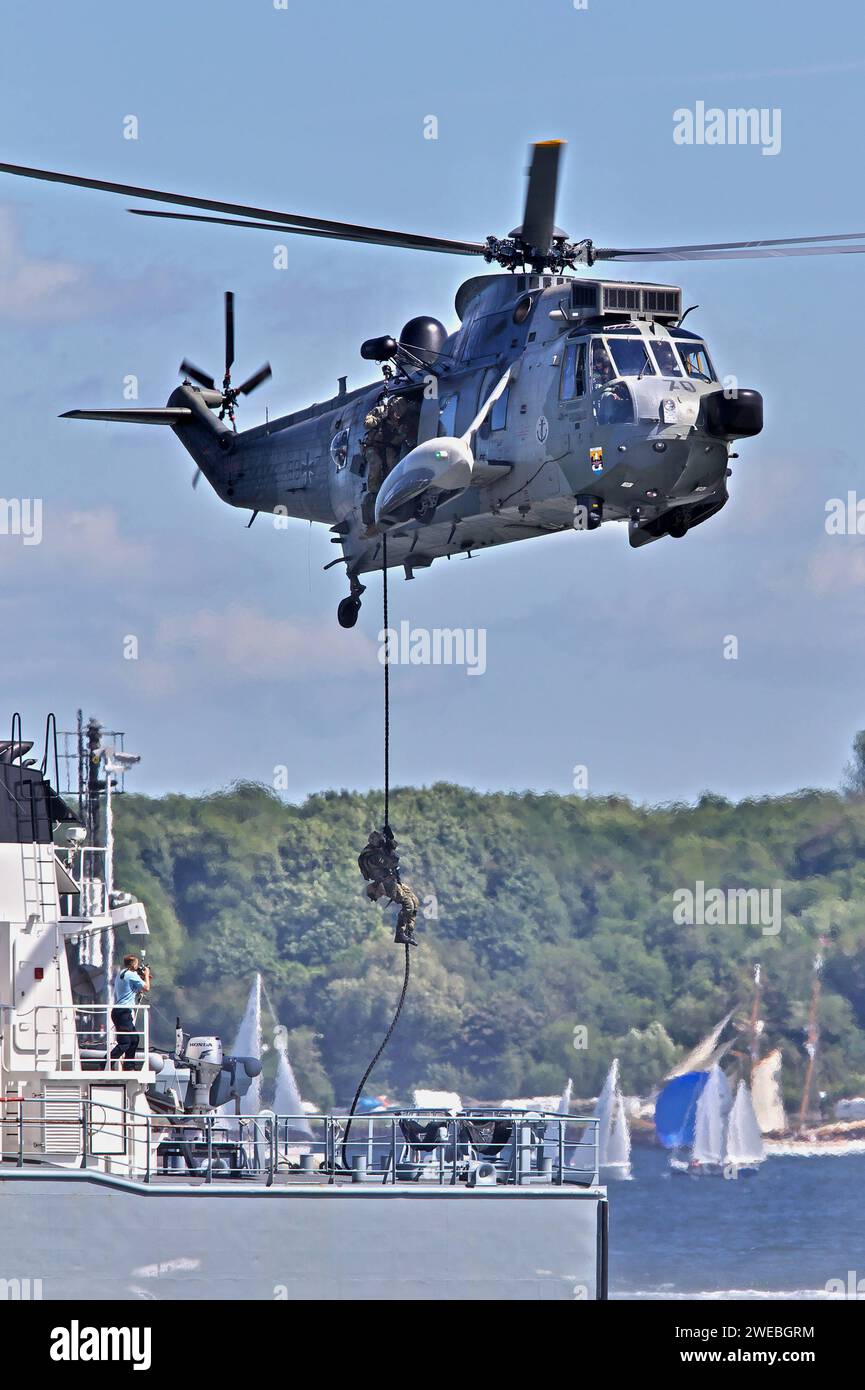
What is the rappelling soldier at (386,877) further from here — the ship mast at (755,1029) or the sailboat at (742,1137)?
the ship mast at (755,1029)

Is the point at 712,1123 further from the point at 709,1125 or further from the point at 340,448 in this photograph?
the point at 340,448

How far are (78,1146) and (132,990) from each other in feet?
6.74

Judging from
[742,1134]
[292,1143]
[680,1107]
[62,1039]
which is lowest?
[742,1134]

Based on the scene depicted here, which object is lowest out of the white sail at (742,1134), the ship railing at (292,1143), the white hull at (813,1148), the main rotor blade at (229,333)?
the white hull at (813,1148)

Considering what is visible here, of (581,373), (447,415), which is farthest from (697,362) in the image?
(447,415)

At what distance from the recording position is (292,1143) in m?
30.4

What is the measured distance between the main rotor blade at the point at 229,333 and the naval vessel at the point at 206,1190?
1321cm

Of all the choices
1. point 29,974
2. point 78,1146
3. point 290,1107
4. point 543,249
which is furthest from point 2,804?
point 290,1107

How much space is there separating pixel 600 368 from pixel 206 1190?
11.8 m

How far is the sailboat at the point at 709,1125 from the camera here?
8944 cm

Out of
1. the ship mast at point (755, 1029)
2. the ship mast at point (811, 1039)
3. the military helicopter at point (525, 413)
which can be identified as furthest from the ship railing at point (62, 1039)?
the ship mast at point (811, 1039)

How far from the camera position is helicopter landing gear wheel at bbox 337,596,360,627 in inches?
1524

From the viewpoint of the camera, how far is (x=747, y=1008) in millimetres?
92312

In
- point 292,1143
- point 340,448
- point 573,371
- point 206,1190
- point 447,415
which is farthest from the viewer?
point 340,448
